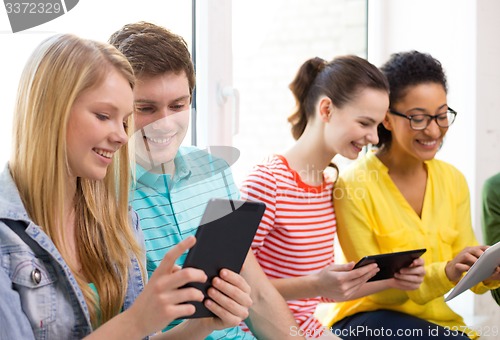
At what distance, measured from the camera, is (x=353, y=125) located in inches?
68.7

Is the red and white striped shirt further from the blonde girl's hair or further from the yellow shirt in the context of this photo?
the blonde girl's hair

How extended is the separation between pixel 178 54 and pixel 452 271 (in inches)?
36.4

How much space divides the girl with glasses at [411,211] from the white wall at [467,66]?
0.63 metres

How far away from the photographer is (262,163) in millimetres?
1742

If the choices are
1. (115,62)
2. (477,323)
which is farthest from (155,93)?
(477,323)

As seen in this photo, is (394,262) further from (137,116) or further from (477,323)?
(477,323)

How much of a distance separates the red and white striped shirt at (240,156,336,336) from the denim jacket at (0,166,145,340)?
2.28 ft

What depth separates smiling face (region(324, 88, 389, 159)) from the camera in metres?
1.74

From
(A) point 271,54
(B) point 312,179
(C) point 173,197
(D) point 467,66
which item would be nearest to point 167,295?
(C) point 173,197

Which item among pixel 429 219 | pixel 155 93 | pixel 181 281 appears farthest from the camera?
pixel 429 219

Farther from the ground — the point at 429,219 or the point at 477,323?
the point at 429,219

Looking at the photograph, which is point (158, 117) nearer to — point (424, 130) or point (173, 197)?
point (173, 197)

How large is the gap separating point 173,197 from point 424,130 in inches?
33.5

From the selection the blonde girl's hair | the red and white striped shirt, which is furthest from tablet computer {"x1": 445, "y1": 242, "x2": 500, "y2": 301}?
the blonde girl's hair
